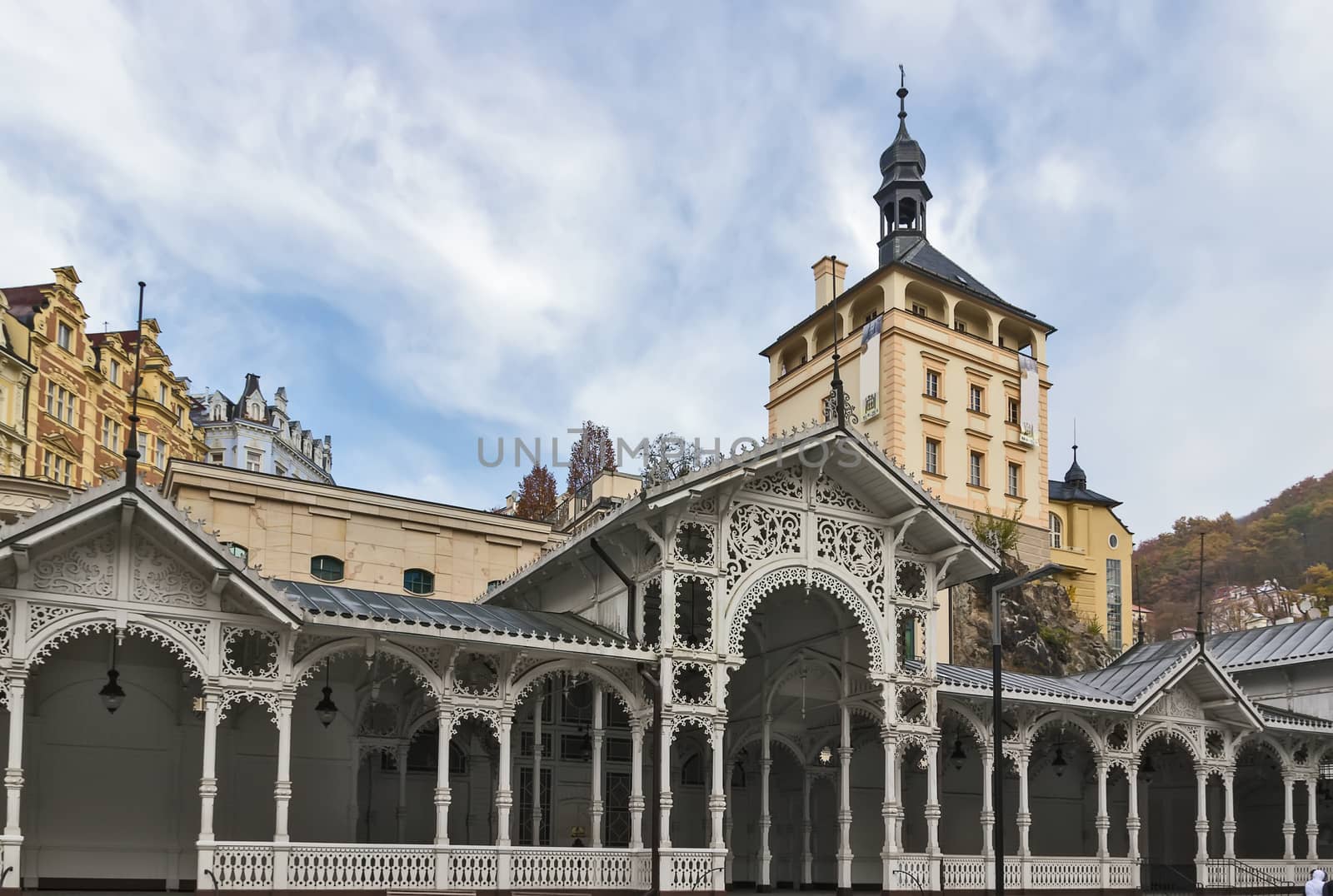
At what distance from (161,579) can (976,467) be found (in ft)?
150

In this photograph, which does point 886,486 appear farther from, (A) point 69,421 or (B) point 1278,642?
(A) point 69,421

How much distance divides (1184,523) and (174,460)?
263 feet

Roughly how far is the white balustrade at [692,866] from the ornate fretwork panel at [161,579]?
27.8ft

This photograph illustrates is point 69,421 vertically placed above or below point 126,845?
above

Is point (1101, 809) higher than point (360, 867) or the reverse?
higher

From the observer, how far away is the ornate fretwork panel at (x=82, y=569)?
712 inches

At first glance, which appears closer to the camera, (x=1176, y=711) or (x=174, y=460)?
(x=1176, y=711)

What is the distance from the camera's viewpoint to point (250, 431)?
83312mm

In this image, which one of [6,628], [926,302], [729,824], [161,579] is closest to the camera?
[6,628]

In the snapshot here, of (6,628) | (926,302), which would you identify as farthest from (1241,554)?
(6,628)

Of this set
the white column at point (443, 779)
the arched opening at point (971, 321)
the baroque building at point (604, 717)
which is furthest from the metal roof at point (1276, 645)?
the arched opening at point (971, 321)

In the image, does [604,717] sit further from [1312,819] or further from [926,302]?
[926,302]

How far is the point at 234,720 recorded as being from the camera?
22.7 metres

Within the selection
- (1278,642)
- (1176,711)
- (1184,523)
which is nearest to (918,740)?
(1176,711)
